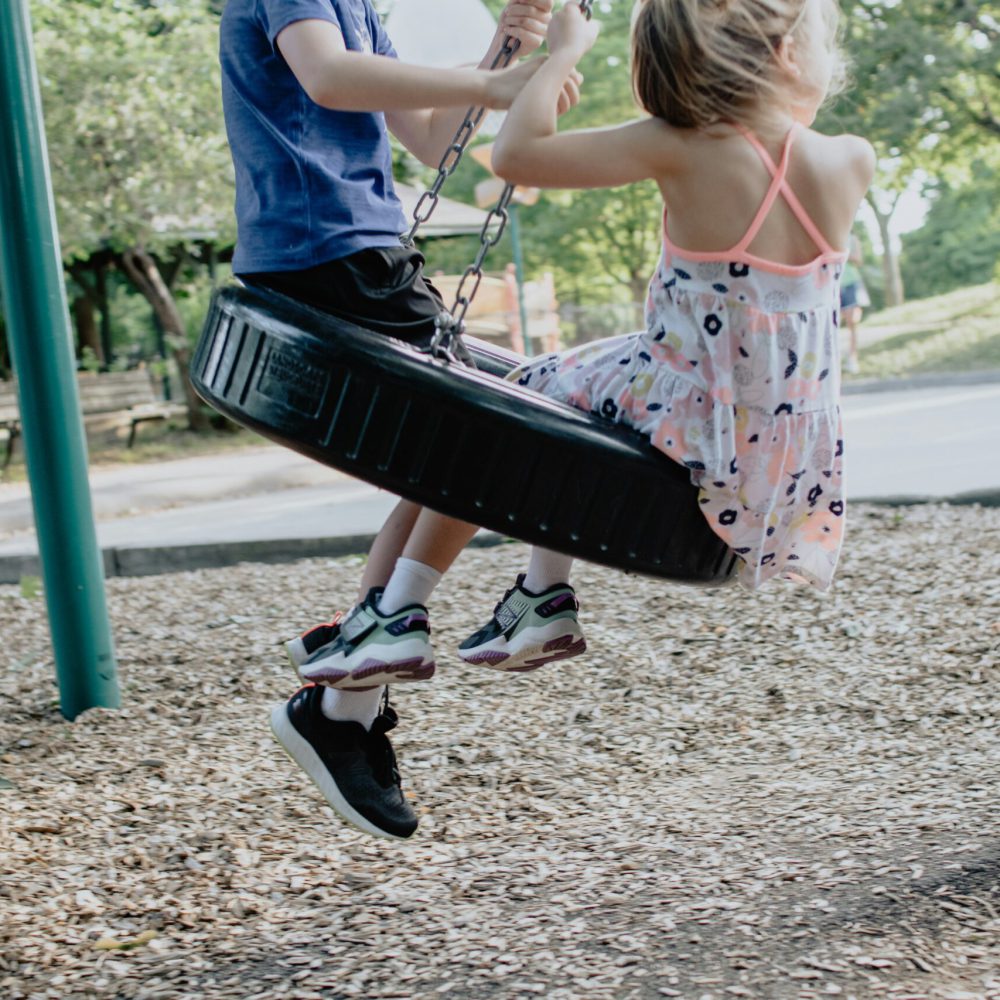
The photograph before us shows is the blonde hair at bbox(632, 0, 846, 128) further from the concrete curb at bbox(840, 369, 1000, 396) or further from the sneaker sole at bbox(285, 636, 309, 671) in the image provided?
the concrete curb at bbox(840, 369, 1000, 396)

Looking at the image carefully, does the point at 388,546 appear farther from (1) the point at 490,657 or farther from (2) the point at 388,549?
(1) the point at 490,657

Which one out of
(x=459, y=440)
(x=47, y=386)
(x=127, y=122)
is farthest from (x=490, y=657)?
(x=127, y=122)

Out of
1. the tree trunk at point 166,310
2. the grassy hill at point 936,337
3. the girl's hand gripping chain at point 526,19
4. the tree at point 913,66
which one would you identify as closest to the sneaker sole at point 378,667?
the girl's hand gripping chain at point 526,19

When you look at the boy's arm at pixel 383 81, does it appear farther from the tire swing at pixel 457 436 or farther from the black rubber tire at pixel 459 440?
the black rubber tire at pixel 459 440

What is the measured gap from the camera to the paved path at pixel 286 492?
6891 mm

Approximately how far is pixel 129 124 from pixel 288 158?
12421 mm

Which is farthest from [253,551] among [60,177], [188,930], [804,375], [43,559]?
[60,177]

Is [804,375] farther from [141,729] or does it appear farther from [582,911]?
[141,729]

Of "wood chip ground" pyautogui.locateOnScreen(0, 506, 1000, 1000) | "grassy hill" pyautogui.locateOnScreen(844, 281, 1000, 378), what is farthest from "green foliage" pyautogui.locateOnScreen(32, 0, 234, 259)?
"wood chip ground" pyautogui.locateOnScreen(0, 506, 1000, 1000)

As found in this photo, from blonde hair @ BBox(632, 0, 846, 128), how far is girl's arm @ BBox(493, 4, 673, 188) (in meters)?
0.05

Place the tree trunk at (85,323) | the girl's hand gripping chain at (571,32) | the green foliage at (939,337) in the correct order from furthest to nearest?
the tree trunk at (85,323), the green foliage at (939,337), the girl's hand gripping chain at (571,32)

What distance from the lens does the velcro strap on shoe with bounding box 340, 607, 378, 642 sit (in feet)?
7.59

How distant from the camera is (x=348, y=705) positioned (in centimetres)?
253

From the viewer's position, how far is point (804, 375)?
2.21 metres
